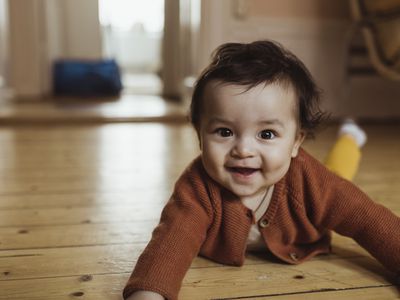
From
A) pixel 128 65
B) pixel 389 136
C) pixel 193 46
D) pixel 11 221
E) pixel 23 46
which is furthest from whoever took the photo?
pixel 128 65

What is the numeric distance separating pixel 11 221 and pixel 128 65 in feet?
15.5

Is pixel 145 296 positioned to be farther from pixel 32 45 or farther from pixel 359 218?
pixel 32 45

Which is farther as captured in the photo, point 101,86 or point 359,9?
point 101,86

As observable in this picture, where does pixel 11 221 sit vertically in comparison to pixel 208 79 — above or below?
below

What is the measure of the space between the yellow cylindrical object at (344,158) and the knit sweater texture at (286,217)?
450 millimetres

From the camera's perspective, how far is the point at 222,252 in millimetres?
817

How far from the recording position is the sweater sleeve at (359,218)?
777mm

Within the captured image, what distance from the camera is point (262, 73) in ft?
2.29

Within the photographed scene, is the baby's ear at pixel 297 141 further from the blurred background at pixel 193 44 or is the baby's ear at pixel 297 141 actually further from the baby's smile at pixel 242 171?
the blurred background at pixel 193 44

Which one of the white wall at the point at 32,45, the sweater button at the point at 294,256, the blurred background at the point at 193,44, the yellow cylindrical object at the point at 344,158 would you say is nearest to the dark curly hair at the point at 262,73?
the sweater button at the point at 294,256

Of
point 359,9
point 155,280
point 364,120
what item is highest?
point 359,9

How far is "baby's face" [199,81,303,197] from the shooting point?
0.70 m

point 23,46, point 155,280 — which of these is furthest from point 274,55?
point 23,46

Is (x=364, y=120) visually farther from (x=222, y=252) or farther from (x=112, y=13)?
(x=112, y=13)
